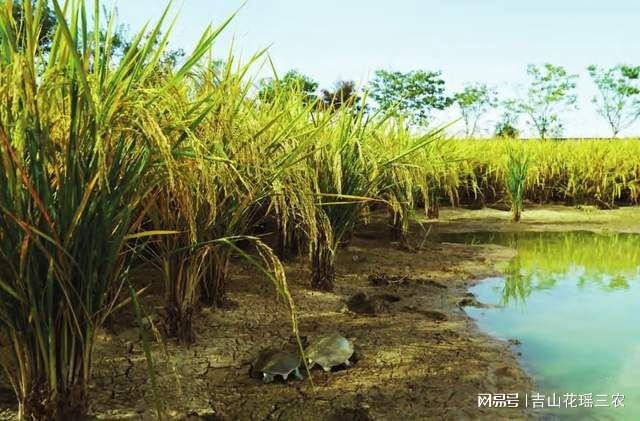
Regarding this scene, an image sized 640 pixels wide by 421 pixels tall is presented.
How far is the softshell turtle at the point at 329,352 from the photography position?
2271 mm

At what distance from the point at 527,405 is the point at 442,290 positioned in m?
1.68

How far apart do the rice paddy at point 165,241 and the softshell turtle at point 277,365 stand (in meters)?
0.05

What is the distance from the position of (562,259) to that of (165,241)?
3.84m

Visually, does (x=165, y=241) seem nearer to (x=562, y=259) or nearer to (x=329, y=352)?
(x=329, y=352)

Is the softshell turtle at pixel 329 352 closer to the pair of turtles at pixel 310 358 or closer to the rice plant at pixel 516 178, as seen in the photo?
the pair of turtles at pixel 310 358

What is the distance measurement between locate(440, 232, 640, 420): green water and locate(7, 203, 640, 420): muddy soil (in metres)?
0.13

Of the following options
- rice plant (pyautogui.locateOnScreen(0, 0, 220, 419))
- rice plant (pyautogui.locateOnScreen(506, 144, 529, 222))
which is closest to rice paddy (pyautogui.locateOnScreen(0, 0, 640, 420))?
rice plant (pyautogui.locateOnScreen(0, 0, 220, 419))

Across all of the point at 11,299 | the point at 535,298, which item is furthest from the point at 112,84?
the point at 535,298

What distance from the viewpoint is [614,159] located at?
918 cm

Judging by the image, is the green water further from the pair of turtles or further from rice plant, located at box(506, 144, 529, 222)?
rice plant, located at box(506, 144, 529, 222)

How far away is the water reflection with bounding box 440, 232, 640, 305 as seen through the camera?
13.5 ft

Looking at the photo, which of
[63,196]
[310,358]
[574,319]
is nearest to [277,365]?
[310,358]

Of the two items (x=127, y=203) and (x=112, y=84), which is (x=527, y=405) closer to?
(x=127, y=203)

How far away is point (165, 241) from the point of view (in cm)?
231
